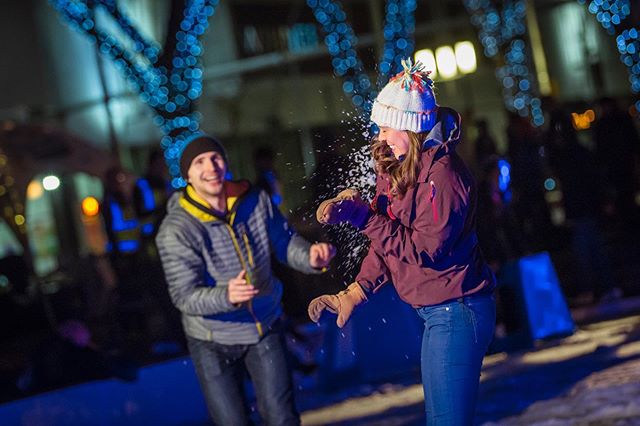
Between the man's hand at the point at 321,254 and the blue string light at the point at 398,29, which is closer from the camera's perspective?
the man's hand at the point at 321,254

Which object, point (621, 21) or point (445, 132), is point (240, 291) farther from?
point (621, 21)

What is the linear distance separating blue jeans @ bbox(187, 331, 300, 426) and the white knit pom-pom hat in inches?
Answer: 56.3

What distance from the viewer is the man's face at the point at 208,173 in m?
4.64

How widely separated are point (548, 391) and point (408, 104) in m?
3.55

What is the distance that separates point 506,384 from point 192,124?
231 inches

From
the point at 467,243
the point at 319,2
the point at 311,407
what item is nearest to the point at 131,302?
the point at 311,407

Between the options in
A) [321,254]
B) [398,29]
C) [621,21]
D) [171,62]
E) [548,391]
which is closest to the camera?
[321,254]

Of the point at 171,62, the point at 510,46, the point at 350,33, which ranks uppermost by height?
the point at 350,33

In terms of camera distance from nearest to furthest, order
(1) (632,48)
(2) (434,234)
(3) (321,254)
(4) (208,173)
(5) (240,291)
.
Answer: (2) (434,234) < (5) (240,291) < (3) (321,254) < (4) (208,173) < (1) (632,48)

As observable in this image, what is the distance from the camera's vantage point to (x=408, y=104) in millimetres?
3586

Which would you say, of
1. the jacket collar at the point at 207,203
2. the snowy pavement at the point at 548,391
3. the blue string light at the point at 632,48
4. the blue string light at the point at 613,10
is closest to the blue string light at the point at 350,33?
the blue string light at the point at 613,10

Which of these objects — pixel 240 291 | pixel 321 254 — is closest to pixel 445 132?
pixel 321 254

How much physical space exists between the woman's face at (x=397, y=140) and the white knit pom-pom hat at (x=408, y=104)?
0.02m

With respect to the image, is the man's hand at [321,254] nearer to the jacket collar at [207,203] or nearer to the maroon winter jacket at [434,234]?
the jacket collar at [207,203]
